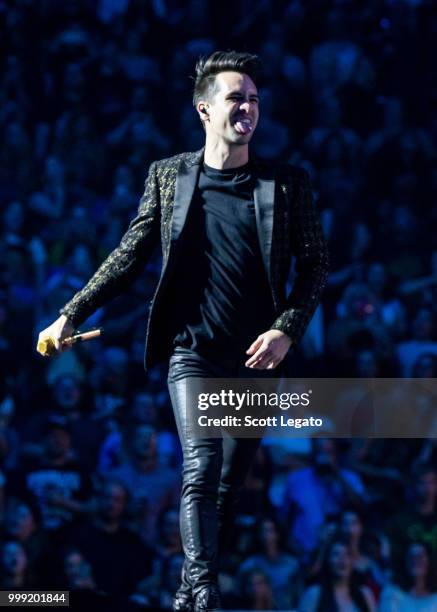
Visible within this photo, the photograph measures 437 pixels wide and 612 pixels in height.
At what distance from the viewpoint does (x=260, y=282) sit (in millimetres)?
4754

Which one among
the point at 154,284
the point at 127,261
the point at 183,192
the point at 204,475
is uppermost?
the point at 154,284

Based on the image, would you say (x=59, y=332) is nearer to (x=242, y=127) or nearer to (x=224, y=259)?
(x=224, y=259)

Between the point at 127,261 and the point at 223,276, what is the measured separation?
0.39 metres

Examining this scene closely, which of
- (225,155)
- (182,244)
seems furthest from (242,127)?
(182,244)

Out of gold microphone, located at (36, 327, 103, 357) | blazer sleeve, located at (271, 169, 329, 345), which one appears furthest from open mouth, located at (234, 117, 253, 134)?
gold microphone, located at (36, 327, 103, 357)

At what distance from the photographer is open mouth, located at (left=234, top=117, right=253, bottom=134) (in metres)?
4.70

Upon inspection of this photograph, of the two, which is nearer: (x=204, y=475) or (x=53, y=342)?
(x=204, y=475)

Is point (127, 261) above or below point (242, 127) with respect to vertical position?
below

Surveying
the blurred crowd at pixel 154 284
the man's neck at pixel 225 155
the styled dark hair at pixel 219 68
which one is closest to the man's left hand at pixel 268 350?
the man's neck at pixel 225 155

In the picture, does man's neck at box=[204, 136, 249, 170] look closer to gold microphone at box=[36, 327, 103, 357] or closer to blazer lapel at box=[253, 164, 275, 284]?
blazer lapel at box=[253, 164, 275, 284]

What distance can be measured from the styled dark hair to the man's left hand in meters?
0.96

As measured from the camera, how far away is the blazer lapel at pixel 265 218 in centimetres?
469

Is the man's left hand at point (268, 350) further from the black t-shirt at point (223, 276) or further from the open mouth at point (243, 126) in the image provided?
the open mouth at point (243, 126)

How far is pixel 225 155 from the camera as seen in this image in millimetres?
4812
